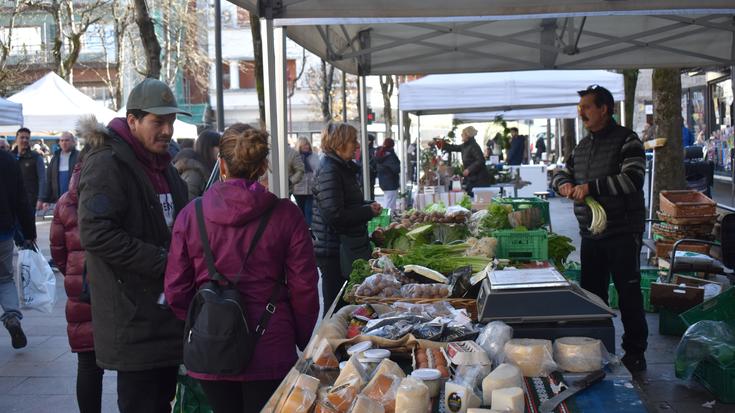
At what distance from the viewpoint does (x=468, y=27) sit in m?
8.60

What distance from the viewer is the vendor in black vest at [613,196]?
566 centimetres

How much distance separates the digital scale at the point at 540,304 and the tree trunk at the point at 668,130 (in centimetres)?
857

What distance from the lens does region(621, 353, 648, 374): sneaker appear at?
6.08 m

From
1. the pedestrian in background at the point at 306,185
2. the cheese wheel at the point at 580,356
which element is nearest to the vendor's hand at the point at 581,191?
the cheese wheel at the point at 580,356

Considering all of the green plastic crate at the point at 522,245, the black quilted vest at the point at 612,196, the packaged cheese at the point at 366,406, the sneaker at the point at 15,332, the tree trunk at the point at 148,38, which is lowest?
the sneaker at the point at 15,332

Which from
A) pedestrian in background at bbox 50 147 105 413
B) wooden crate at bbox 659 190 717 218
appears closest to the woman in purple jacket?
pedestrian in background at bbox 50 147 105 413

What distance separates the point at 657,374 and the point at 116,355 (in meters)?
4.22

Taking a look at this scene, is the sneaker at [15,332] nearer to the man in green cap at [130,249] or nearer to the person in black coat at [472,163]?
the man in green cap at [130,249]

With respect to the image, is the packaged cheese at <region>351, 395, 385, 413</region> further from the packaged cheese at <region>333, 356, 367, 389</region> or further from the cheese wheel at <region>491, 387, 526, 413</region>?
the cheese wheel at <region>491, 387, 526, 413</region>

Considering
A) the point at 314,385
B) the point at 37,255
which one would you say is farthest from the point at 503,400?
the point at 37,255

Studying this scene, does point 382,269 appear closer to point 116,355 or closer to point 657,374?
point 116,355

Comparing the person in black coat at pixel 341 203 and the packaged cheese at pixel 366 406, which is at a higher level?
the person in black coat at pixel 341 203

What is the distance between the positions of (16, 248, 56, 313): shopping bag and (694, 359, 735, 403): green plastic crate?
538 centimetres

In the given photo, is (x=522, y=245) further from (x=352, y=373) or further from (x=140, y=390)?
(x=352, y=373)
